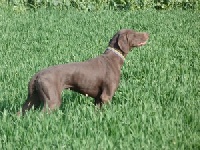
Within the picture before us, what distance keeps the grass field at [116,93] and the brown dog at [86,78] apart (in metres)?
0.23

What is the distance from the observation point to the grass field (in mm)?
4977

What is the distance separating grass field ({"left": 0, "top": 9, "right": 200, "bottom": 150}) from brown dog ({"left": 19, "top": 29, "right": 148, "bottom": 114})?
0.23 meters

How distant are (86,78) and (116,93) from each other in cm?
87

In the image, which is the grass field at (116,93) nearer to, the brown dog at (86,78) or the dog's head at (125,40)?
the brown dog at (86,78)

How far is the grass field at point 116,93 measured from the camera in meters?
4.98

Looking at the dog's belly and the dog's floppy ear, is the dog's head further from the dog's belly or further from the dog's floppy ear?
the dog's belly

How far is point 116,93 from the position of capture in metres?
6.96

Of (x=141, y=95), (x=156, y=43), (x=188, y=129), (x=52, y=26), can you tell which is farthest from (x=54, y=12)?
(x=188, y=129)

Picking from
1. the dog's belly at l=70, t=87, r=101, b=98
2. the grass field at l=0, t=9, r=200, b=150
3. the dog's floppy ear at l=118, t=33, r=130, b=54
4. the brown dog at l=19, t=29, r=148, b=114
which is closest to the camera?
the grass field at l=0, t=9, r=200, b=150

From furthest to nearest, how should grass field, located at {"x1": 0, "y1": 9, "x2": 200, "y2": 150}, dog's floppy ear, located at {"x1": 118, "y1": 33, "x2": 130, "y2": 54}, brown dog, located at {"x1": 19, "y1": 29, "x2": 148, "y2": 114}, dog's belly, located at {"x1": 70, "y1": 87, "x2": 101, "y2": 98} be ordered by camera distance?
dog's floppy ear, located at {"x1": 118, "y1": 33, "x2": 130, "y2": 54}
dog's belly, located at {"x1": 70, "y1": 87, "x2": 101, "y2": 98}
brown dog, located at {"x1": 19, "y1": 29, "x2": 148, "y2": 114}
grass field, located at {"x1": 0, "y1": 9, "x2": 200, "y2": 150}

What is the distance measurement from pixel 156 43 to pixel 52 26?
391 cm

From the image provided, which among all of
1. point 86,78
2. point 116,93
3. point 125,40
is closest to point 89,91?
point 86,78

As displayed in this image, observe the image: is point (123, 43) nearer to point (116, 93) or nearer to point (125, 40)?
point (125, 40)

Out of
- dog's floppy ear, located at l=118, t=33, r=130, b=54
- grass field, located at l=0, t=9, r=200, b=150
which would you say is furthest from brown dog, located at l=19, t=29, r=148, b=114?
grass field, located at l=0, t=9, r=200, b=150
